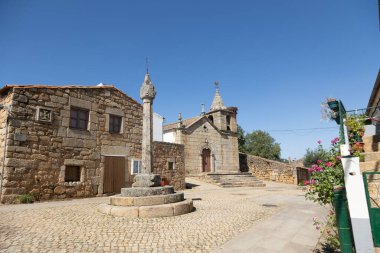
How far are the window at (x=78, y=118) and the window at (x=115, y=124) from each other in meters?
1.34

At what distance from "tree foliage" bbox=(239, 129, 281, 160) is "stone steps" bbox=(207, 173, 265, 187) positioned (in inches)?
756

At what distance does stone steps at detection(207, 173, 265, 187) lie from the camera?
19547mm

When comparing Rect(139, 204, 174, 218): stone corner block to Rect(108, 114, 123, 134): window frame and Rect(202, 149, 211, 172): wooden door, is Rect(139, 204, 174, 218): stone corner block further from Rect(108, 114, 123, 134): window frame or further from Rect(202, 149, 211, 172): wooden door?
Rect(202, 149, 211, 172): wooden door

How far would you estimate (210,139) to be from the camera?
25688mm

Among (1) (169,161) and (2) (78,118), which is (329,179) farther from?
(1) (169,161)

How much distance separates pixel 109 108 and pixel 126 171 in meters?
3.37

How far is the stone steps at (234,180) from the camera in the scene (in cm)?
1955

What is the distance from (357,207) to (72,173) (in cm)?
1087

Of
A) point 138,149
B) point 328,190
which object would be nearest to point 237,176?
point 138,149

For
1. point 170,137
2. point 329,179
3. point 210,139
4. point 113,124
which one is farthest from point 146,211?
point 210,139

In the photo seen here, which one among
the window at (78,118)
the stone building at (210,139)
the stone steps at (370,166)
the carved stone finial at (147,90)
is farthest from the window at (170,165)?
the stone steps at (370,166)

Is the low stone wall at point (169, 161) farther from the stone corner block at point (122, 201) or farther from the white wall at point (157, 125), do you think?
the stone corner block at point (122, 201)

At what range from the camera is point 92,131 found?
12000 millimetres

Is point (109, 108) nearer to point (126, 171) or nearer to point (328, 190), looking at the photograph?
point (126, 171)
